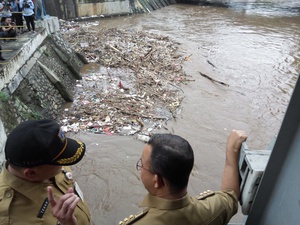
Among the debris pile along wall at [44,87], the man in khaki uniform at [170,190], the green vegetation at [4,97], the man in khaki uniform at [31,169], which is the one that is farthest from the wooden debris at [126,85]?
the man in khaki uniform at [170,190]

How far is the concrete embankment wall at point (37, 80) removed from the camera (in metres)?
4.57

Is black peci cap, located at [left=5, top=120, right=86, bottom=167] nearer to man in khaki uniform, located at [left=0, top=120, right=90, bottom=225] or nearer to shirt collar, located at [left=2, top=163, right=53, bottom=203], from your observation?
man in khaki uniform, located at [left=0, top=120, right=90, bottom=225]

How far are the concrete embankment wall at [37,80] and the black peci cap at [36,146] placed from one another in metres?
2.30

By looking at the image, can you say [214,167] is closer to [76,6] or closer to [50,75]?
[50,75]

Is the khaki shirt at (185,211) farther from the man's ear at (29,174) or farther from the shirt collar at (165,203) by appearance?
the man's ear at (29,174)

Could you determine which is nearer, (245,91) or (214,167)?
(214,167)

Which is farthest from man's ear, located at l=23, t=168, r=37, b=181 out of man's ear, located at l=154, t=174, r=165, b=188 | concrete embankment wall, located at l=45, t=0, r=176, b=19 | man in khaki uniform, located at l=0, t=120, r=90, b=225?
concrete embankment wall, located at l=45, t=0, r=176, b=19

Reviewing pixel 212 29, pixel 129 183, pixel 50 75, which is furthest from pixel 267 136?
pixel 212 29

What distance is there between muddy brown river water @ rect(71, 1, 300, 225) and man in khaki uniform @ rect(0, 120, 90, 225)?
2372 mm

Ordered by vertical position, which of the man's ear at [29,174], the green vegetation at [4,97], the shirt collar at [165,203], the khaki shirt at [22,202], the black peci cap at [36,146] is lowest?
the green vegetation at [4,97]

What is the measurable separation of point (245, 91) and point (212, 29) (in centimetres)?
920

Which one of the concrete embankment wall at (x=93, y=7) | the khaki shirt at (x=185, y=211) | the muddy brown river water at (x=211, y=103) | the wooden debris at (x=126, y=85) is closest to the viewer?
the khaki shirt at (x=185, y=211)

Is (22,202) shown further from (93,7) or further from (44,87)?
(93,7)

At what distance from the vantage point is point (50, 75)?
6.38 metres
